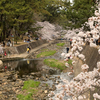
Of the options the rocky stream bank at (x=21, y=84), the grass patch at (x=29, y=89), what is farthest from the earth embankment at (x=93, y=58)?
the grass patch at (x=29, y=89)

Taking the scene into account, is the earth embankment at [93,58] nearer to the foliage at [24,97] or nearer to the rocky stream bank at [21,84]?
the rocky stream bank at [21,84]

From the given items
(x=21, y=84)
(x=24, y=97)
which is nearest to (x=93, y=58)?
(x=24, y=97)

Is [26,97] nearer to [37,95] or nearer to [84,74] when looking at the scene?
[37,95]

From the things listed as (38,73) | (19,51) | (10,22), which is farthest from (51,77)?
(10,22)

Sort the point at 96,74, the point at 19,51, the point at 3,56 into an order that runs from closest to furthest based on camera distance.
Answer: the point at 96,74
the point at 3,56
the point at 19,51

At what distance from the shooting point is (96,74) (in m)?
4.79

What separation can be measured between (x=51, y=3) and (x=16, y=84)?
39228mm

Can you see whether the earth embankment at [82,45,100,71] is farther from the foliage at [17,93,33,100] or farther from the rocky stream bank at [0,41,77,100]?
the foliage at [17,93,33,100]

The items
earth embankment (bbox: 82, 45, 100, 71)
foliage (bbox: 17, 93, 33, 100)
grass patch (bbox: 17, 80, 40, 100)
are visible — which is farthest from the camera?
grass patch (bbox: 17, 80, 40, 100)

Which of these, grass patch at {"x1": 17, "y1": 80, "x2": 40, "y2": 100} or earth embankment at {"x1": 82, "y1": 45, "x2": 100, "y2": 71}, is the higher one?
earth embankment at {"x1": 82, "y1": 45, "x2": 100, "y2": 71}

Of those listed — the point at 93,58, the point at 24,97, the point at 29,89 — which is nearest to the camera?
the point at 93,58

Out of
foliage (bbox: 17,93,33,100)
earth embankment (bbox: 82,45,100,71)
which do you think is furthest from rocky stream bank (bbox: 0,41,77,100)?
earth embankment (bbox: 82,45,100,71)

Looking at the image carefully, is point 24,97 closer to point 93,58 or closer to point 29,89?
point 29,89

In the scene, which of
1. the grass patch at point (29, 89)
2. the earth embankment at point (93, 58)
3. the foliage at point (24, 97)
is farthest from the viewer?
the grass patch at point (29, 89)
